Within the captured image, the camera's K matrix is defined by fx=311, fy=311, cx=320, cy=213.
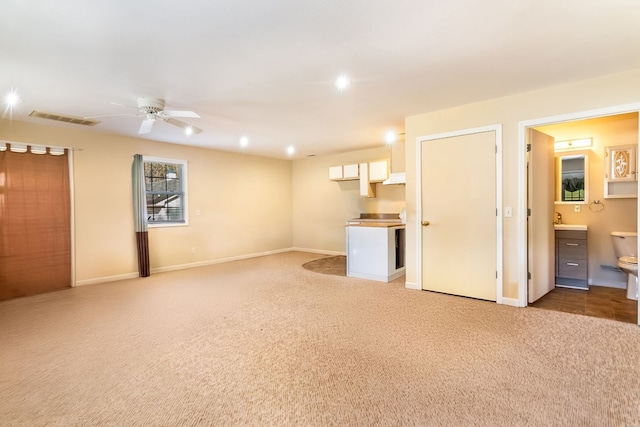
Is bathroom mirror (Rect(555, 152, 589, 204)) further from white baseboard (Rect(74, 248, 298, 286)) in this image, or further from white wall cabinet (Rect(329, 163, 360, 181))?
white baseboard (Rect(74, 248, 298, 286))

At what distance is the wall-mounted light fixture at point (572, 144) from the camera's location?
4.50 meters

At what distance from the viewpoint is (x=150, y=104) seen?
3.50 metres

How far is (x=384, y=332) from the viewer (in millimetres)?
2912

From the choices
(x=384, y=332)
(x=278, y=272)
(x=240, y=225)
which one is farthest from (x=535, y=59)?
(x=240, y=225)

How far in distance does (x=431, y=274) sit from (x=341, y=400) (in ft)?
9.02

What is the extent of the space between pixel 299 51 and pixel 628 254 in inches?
190

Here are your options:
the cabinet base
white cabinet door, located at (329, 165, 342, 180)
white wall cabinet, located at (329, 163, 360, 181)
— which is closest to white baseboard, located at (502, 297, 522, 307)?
the cabinet base

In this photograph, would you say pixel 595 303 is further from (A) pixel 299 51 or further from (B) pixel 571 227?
(A) pixel 299 51

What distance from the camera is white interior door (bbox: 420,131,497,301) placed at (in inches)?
150

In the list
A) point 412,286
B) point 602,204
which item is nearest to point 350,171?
point 412,286

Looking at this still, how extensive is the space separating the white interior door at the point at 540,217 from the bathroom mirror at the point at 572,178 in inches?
27.7

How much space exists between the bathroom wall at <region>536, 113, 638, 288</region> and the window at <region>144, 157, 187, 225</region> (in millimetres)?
6184

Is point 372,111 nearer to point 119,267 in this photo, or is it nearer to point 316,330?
point 316,330

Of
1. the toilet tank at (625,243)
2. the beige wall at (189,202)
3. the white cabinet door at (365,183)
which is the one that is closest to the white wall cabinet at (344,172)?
the white cabinet door at (365,183)
